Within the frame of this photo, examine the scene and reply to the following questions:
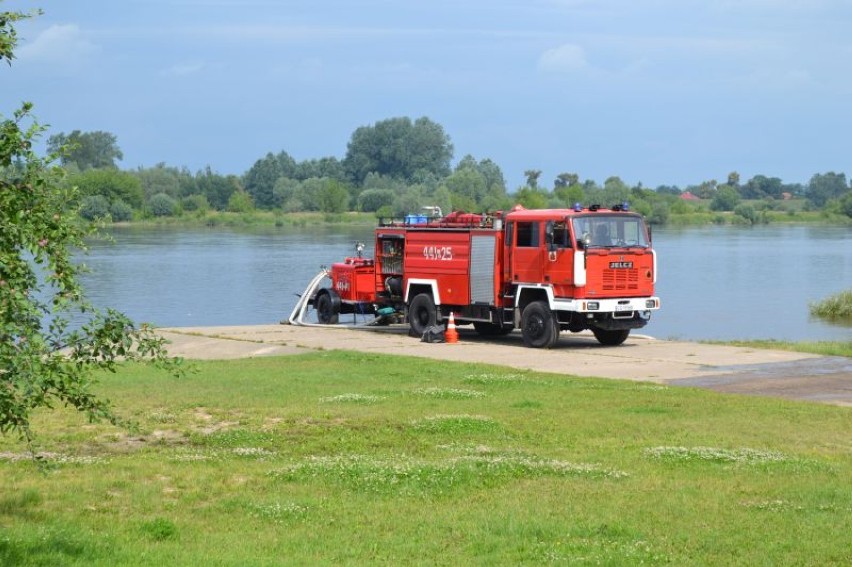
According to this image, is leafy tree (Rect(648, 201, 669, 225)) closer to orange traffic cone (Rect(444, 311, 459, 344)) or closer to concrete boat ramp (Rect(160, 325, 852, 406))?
concrete boat ramp (Rect(160, 325, 852, 406))

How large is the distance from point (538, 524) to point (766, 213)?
18479 centimetres

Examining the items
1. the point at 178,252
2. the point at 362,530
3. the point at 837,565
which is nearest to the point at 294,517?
the point at 362,530

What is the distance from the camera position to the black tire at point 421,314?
30750mm

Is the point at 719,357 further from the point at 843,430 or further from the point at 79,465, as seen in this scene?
the point at 79,465

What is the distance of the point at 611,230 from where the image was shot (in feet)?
92.4

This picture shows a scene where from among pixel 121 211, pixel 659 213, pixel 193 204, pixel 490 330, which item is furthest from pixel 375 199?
pixel 490 330

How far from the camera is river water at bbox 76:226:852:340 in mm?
45812

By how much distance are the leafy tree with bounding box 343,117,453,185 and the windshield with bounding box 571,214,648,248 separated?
155m

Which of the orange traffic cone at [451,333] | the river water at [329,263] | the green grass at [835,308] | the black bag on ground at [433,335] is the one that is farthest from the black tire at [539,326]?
the green grass at [835,308]

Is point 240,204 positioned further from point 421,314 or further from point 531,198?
point 421,314

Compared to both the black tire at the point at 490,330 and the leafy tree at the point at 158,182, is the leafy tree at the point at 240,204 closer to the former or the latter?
the leafy tree at the point at 158,182

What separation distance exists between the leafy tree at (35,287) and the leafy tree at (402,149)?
570ft

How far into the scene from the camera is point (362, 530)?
9.89 metres

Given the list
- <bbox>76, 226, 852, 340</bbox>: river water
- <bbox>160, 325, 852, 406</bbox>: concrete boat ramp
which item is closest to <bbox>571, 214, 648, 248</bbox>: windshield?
<bbox>160, 325, 852, 406</bbox>: concrete boat ramp
